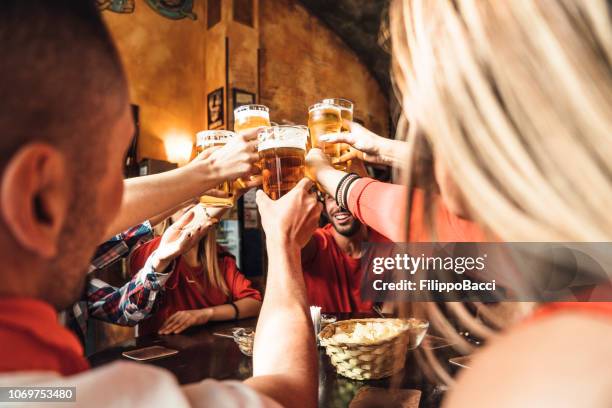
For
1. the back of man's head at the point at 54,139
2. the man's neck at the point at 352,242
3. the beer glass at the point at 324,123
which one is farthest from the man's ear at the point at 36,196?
the man's neck at the point at 352,242

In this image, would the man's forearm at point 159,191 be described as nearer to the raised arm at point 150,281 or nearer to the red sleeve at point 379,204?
the red sleeve at point 379,204

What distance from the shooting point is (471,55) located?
1.95 ft

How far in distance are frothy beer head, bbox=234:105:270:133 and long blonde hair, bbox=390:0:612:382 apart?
104 centimetres

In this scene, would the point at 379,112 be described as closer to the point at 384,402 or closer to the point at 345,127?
the point at 345,127

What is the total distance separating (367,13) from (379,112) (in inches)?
78.3

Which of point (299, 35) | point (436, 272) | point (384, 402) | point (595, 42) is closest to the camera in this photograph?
point (595, 42)

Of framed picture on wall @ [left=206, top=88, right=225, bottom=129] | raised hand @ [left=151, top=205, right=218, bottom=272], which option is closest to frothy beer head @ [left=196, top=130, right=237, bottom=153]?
raised hand @ [left=151, top=205, right=218, bottom=272]

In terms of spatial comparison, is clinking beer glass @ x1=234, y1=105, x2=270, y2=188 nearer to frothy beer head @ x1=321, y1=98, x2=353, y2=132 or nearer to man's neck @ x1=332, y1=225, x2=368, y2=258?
frothy beer head @ x1=321, y1=98, x2=353, y2=132

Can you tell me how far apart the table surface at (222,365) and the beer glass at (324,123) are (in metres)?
0.78

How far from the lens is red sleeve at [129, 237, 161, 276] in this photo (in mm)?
2695

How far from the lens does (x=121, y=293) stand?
228 centimetres

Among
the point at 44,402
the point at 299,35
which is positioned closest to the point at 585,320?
the point at 44,402

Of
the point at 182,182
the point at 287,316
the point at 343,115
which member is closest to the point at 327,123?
the point at 343,115

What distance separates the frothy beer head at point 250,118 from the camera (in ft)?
5.34
